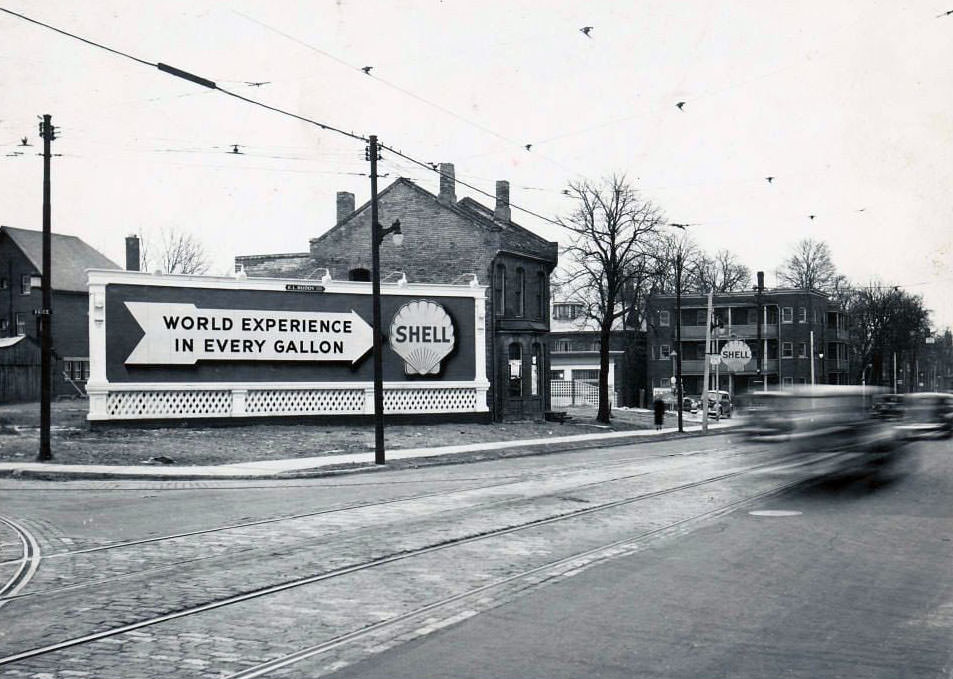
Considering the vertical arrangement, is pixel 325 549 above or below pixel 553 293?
below

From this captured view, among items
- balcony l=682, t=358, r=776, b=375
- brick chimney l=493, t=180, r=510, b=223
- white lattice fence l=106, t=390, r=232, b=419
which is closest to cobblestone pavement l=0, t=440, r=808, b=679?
white lattice fence l=106, t=390, r=232, b=419

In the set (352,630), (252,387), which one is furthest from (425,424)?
(352,630)

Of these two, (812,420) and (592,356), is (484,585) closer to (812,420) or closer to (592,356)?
(812,420)

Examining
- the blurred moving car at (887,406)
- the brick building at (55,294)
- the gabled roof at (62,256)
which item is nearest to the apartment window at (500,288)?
the blurred moving car at (887,406)

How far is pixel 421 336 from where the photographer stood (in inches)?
1391

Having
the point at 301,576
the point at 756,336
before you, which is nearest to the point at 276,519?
the point at 301,576

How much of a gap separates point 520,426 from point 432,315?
5.61 m

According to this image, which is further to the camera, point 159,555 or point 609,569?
point 159,555

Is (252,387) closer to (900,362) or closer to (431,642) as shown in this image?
(431,642)

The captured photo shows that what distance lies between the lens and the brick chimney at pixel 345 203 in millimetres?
45562

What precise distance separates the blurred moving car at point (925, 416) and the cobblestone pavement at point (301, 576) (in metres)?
7.18

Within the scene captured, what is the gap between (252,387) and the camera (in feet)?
104

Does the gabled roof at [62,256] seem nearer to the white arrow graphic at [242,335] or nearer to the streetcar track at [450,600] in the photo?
the white arrow graphic at [242,335]

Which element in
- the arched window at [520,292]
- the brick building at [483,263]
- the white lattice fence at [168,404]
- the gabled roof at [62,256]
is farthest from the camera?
the gabled roof at [62,256]
